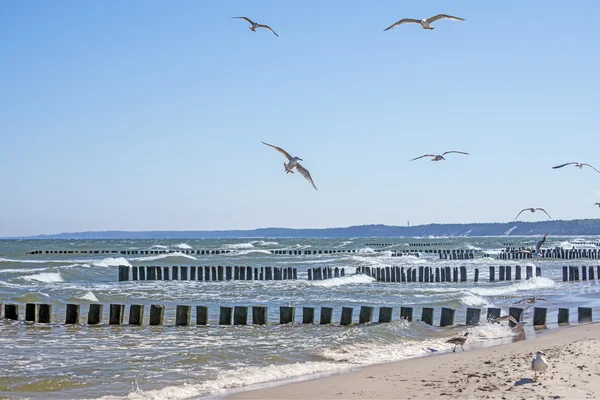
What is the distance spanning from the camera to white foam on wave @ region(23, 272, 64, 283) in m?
34.1

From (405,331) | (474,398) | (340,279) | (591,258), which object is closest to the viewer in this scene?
(474,398)

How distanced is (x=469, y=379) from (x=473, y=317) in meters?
7.31

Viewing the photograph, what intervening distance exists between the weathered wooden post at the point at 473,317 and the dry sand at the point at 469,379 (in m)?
3.99

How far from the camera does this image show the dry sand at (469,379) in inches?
327

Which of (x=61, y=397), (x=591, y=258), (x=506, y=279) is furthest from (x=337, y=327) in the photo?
(x=591, y=258)

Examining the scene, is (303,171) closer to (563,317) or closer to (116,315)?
(116,315)

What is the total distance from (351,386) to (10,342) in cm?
687

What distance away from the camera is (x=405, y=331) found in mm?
15180

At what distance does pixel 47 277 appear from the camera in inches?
1384

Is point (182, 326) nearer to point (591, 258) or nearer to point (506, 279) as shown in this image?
point (506, 279)

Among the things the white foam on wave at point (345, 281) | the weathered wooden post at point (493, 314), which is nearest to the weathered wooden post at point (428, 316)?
the weathered wooden post at point (493, 314)

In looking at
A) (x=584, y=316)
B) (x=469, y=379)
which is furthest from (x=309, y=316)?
(x=469, y=379)

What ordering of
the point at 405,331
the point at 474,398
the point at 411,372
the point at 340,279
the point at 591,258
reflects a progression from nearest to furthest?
the point at 474,398, the point at 411,372, the point at 405,331, the point at 340,279, the point at 591,258

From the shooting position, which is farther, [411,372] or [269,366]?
[269,366]
